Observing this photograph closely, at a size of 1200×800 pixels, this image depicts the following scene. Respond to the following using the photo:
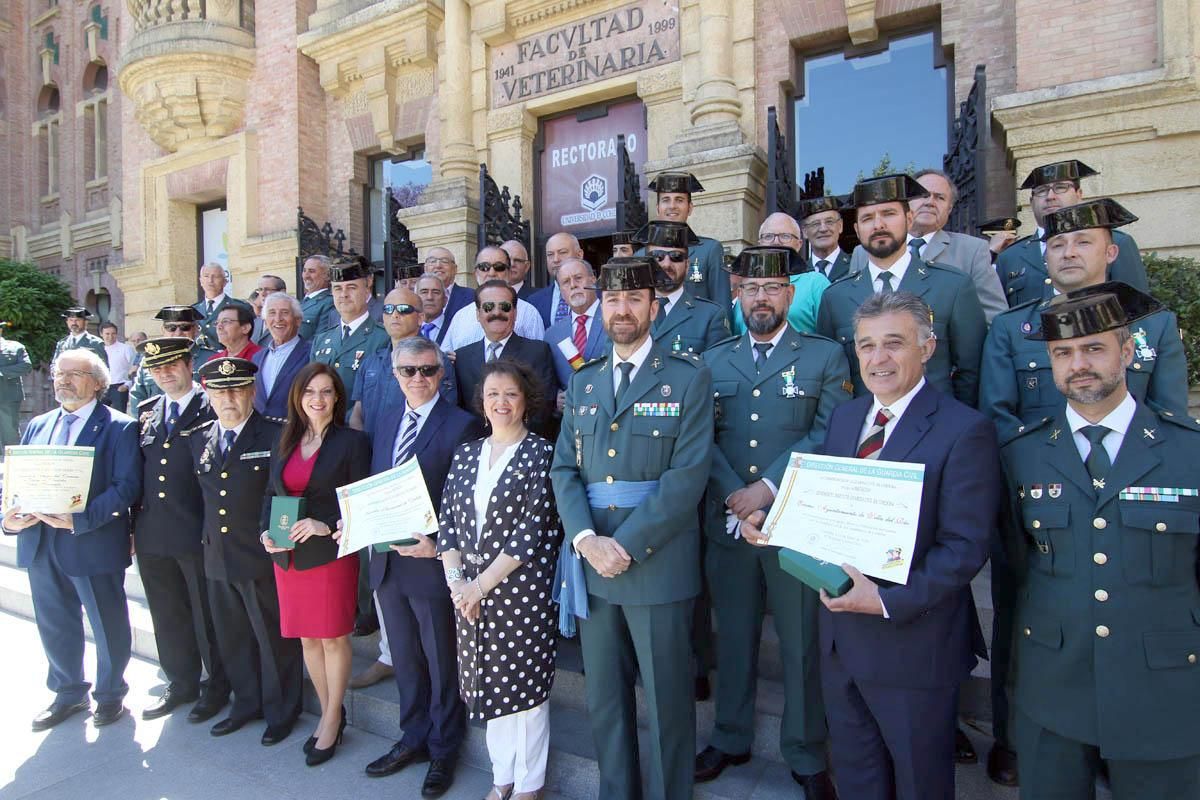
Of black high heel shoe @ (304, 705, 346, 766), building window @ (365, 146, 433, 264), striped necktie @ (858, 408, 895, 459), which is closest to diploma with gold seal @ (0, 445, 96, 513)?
black high heel shoe @ (304, 705, 346, 766)

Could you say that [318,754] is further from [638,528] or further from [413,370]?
[638,528]

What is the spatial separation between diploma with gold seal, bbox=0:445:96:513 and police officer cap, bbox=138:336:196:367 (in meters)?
0.66

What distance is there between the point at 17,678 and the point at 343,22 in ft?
31.6

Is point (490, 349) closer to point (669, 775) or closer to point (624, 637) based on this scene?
point (624, 637)

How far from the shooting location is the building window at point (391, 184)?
11.3 m

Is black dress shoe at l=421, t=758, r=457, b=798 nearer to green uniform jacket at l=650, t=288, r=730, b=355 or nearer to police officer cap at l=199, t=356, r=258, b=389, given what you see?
police officer cap at l=199, t=356, r=258, b=389

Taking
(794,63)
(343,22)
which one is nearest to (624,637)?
(794,63)

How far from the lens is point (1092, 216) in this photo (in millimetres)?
2955

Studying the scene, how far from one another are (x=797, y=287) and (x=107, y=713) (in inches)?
199

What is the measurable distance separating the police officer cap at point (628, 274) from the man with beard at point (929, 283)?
1.07 meters

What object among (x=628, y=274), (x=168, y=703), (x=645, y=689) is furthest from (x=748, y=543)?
(x=168, y=703)

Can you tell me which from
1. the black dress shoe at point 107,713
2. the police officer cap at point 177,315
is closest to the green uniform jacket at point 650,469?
the black dress shoe at point 107,713

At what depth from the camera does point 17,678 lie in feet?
17.2

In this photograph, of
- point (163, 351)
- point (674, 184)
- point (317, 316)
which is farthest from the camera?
point (317, 316)
